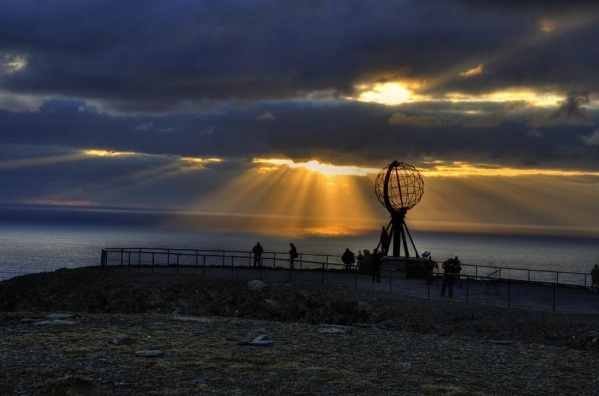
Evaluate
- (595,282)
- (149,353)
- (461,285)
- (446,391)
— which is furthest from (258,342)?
(595,282)

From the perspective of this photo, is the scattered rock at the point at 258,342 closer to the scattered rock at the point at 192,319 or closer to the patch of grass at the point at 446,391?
the scattered rock at the point at 192,319

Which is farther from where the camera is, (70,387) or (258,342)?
(258,342)

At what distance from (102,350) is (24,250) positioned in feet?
376

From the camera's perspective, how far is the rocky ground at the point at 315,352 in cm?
1145

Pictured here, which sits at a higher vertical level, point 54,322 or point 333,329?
point 333,329

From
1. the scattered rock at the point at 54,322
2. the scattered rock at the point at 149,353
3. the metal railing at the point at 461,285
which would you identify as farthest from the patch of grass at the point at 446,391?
the metal railing at the point at 461,285

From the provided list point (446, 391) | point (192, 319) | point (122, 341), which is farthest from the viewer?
point (192, 319)

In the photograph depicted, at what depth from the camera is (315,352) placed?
14.5 m

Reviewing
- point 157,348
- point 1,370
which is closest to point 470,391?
point 157,348

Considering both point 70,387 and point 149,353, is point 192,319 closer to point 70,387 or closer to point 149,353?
point 149,353

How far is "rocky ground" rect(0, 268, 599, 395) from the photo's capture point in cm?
1145

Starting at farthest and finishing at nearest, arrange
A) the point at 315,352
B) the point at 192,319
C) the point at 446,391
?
the point at 192,319 < the point at 315,352 < the point at 446,391

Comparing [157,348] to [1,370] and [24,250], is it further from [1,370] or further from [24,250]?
[24,250]

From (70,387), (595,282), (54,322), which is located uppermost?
(595,282)
